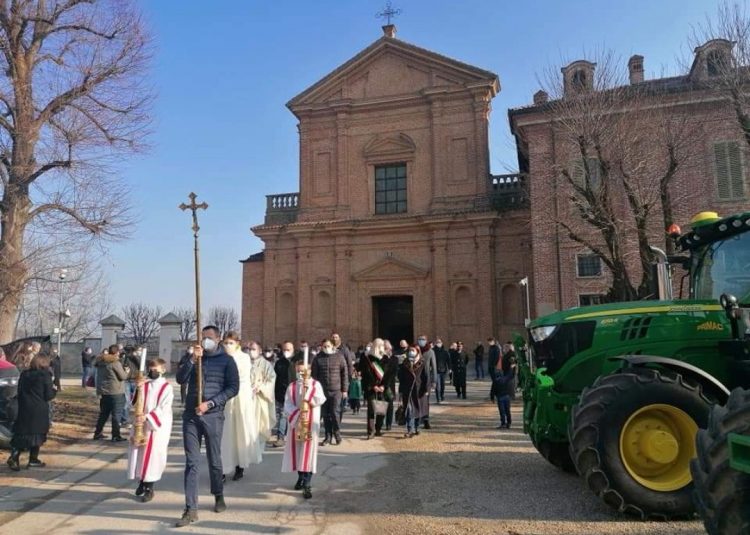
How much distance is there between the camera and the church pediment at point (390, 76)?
28.3 m

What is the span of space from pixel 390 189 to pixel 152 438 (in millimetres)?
23358

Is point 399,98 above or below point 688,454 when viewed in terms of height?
above

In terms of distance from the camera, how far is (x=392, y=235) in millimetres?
28500

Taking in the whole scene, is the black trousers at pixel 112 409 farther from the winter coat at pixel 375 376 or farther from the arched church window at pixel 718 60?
the arched church window at pixel 718 60

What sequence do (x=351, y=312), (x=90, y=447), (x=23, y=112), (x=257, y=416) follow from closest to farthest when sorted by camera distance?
1. (x=257, y=416)
2. (x=90, y=447)
3. (x=23, y=112)
4. (x=351, y=312)

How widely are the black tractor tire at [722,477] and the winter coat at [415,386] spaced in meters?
7.78

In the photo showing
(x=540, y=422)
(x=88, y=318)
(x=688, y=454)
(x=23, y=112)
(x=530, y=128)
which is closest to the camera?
(x=688, y=454)

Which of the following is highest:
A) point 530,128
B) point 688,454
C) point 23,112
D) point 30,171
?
point 530,128

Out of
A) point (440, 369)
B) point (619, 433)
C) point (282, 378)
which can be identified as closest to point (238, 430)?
point (282, 378)

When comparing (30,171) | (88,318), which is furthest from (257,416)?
(88,318)

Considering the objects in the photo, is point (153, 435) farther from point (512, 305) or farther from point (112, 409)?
point (512, 305)

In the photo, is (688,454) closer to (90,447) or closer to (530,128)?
(90,447)

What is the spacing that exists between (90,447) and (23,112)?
7.63m

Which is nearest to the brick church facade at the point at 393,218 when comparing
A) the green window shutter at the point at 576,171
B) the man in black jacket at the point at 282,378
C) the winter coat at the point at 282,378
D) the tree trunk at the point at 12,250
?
the green window shutter at the point at 576,171
